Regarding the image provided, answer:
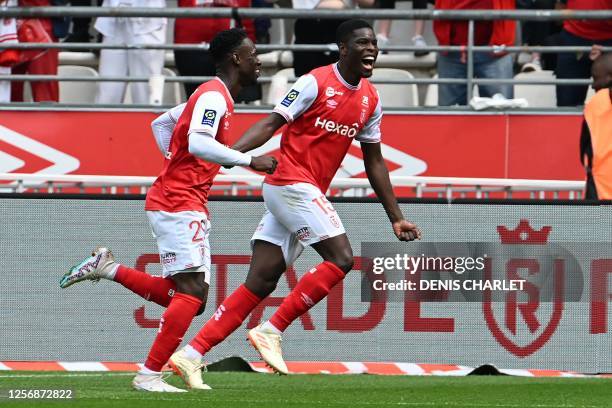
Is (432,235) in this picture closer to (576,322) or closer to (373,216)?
(373,216)

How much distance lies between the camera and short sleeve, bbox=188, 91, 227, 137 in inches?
373

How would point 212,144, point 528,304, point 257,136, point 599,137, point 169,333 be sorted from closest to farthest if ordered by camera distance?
point 212,144 < point 169,333 < point 257,136 < point 528,304 < point 599,137

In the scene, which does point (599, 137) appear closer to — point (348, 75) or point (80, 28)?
point (348, 75)

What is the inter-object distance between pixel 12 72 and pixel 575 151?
5.70 metres

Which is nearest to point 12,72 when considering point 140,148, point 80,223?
point 140,148

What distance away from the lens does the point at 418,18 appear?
47.6 ft

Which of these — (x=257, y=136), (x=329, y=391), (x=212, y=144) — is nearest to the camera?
(x=212, y=144)

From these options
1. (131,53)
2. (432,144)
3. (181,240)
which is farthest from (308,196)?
(131,53)

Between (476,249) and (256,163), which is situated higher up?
(256,163)

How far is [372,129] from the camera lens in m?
10.6

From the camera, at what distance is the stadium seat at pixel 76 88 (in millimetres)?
16422

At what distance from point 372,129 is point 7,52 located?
5.82m

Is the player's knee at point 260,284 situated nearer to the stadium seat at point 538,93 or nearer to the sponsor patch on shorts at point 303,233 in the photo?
the sponsor patch on shorts at point 303,233

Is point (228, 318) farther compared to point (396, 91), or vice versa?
point (396, 91)
